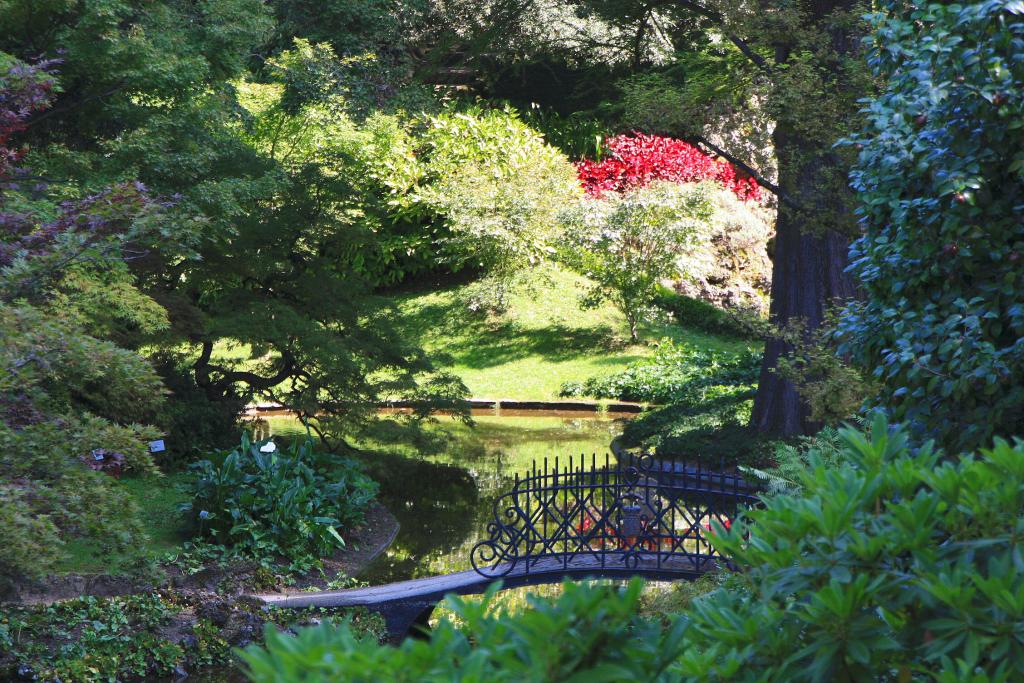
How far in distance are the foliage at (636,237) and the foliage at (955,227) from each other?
1355 cm

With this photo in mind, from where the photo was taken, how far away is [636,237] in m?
18.0

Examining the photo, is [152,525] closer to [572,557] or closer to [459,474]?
[572,557]

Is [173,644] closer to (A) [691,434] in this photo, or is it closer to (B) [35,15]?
(B) [35,15]

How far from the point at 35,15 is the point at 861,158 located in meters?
8.34

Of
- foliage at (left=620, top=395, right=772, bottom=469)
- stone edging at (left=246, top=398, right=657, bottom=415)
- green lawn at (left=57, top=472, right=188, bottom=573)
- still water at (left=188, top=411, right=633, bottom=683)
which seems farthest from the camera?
stone edging at (left=246, top=398, right=657, bottom=415)

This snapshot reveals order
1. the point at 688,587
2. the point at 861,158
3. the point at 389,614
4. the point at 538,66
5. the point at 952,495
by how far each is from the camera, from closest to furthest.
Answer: the point at 952,495
the point at 861,158
the point at 688,587
the point at 389,614
the point at 538,66

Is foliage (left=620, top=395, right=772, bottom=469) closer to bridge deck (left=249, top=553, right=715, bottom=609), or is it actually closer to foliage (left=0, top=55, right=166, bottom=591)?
bridge deck (left=249, top=553, right=715, bottom=609)

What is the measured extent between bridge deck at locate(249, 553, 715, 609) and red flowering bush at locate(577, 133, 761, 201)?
1470 cm

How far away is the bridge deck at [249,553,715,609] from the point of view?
721cm

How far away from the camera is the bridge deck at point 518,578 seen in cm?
721

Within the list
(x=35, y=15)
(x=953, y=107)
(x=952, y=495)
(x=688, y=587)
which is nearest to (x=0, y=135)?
(x=35, y=15)

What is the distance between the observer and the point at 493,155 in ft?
68.0

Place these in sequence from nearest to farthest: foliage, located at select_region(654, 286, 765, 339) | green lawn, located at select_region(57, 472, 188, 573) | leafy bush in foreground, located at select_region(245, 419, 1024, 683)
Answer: leafy bush in foreground, located at select_region(245, 419, 1024, 683) → green lawn, located at select_region(57, 472, 188, 573) → foliage, located at select_region(654, 286, 765, 339)

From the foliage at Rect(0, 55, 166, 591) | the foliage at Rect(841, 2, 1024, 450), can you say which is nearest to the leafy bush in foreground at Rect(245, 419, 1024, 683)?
the foliage at Rect(841, 2, 1024, 450)
